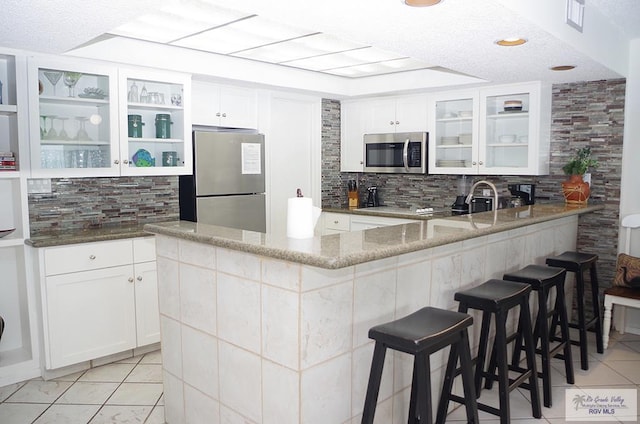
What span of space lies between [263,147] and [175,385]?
2484mm

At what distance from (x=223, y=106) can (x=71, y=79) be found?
134cm

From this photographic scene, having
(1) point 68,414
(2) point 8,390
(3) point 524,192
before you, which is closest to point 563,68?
(3) point 524,192

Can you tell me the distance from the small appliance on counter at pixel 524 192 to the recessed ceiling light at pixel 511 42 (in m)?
1.76

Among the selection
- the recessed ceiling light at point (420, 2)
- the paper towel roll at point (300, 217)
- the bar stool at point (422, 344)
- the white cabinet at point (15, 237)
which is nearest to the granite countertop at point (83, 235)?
the white cabinet at point (15, 237)

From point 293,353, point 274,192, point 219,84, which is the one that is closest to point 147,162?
point 219,84

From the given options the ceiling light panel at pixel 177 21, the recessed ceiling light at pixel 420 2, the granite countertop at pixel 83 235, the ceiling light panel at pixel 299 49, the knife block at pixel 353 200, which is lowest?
the granite countertop at pixel 83 235

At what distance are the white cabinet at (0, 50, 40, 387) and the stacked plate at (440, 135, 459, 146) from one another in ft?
11.3

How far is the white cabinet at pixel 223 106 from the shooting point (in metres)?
4.27

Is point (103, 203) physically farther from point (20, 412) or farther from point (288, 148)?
point (288, 148)

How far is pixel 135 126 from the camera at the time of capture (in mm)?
3697

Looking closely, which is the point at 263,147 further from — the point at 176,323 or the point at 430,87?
the point at 176,323

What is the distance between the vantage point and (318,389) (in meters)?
1.96

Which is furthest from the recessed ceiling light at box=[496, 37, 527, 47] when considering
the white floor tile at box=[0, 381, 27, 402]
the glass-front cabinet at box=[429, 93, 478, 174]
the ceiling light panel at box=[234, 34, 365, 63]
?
the white floor tile at box=[0, 381, 27, 402]

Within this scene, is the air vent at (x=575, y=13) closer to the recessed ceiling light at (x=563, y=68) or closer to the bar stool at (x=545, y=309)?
the recessed ceiling light at (x=563, y=68)
